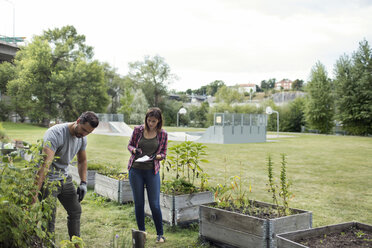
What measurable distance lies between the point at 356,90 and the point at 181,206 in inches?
1489

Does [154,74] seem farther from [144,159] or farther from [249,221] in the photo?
[249,221]

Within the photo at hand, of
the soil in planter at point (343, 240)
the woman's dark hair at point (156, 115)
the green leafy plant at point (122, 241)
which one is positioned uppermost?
the woman's dark hair at point (156, 115)

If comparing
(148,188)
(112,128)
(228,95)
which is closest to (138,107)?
(228,95)

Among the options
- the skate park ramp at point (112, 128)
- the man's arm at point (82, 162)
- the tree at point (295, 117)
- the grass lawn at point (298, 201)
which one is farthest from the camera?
the tree at point (295, 117)

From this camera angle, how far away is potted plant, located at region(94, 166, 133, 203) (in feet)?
19.1

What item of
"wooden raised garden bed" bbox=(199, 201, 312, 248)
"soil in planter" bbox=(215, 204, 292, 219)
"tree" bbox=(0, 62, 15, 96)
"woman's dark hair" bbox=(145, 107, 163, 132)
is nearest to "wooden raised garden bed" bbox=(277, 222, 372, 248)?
"wooden raised garden bed" bbox=(199, 201, 312, 248)

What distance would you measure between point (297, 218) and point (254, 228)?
51 cm

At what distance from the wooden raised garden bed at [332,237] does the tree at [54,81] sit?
41648 mm

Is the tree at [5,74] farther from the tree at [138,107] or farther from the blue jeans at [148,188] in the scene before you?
the blue jeans at [148,188]

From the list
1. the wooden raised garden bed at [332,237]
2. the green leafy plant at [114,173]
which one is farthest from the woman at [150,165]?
the green leafy plant at [114,173]

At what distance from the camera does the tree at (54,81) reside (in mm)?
41469

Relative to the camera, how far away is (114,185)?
19.5 ft

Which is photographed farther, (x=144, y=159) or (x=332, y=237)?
(x=144, y=159)

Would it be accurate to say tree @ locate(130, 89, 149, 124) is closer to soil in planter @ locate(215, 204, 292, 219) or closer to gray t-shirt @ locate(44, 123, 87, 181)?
soil in planter @ locate(215, 204, 292, 219)
